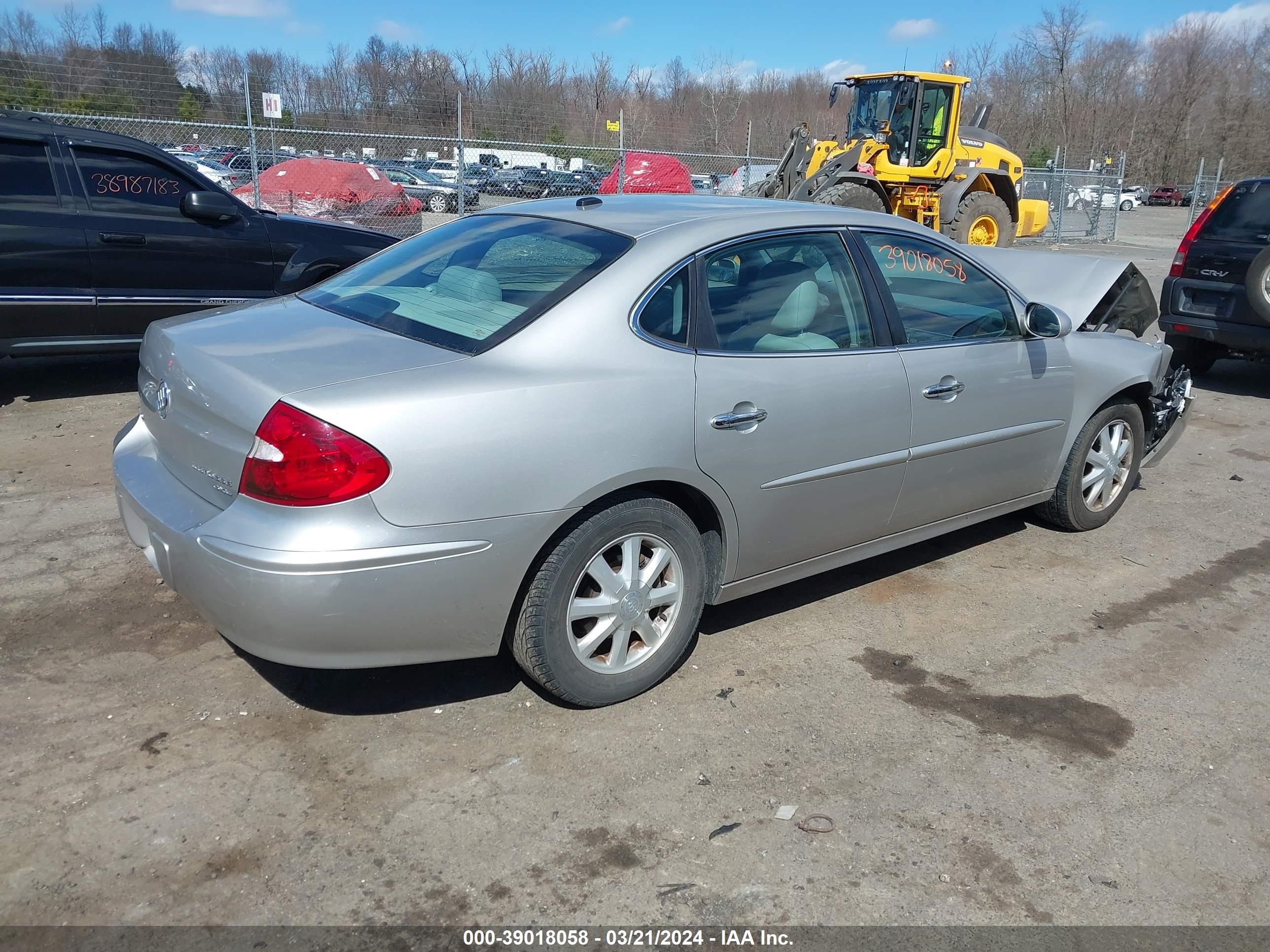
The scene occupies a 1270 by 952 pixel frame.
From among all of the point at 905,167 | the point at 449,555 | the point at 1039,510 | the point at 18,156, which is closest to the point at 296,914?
the point at 449,555

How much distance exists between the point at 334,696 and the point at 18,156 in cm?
521

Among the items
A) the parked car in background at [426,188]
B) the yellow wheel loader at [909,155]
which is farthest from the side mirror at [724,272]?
the parked car in background at [426,188]

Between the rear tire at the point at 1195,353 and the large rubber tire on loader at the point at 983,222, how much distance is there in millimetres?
8190

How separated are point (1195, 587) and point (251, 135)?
1255cm

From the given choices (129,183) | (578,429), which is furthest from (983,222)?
(578,429)

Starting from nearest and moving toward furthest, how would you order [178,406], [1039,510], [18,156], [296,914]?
1. [296,914]
2. [178,406]
3. [1039,510]
4. [18,156]

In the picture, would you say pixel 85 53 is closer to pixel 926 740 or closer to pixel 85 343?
pixel 85 343

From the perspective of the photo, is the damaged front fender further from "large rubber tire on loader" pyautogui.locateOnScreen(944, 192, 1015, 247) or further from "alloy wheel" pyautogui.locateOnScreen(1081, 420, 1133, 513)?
"large rubber tire on loader" pyautogui.locateOnScreen(944, 192, 1015, 247)

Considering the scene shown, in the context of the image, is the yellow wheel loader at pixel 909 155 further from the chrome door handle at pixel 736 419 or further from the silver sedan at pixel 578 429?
the chrome door handle at pixel 736 419

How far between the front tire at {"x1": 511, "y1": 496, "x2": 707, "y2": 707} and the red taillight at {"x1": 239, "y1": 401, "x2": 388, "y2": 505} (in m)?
0.64

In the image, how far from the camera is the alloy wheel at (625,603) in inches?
126

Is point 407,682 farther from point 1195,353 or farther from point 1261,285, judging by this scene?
point 1195,353

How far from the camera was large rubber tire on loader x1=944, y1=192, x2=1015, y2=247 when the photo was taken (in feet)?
57.7

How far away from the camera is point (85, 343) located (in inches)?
269
